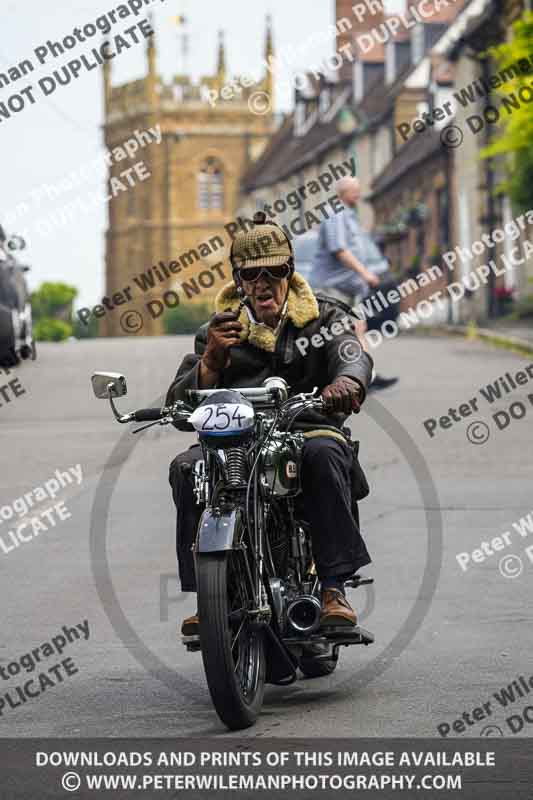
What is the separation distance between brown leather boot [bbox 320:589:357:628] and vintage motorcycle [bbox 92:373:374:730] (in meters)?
0.03

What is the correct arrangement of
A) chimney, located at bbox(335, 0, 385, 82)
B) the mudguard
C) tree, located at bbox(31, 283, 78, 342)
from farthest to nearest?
tree, located at bbox(31, 283, 78, 342)
chimney, located at bbox(335, 0, 385, 82)
the mudguard

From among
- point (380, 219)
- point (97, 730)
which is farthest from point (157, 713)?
point (380, 219)

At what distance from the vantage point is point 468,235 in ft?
160

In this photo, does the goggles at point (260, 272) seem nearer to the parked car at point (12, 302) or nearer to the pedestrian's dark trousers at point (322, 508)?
the pedestrian's dark trousers at point (322, 508)

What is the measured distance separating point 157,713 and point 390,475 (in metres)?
7.34

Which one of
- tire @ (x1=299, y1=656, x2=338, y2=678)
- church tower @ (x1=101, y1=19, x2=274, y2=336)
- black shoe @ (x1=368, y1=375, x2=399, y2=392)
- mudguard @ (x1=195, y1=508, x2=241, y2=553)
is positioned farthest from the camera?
church tower @ (x1=101, y1=19, x2=274, y2=336)

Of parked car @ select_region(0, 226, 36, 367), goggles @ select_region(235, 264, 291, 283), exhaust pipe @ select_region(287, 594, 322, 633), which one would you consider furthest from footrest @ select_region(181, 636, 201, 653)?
parked car @ select_region(0, 226, 36, 367)

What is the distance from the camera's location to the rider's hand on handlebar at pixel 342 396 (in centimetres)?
638

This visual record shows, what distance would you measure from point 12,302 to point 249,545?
17959mm

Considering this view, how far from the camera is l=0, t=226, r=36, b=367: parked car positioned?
Result: 2361cm

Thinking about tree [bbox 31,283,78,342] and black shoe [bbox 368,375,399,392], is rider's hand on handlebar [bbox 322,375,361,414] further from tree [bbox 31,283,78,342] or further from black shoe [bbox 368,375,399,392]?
tree [bbox 31,283,78,342]

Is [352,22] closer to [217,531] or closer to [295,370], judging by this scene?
[295,370]
